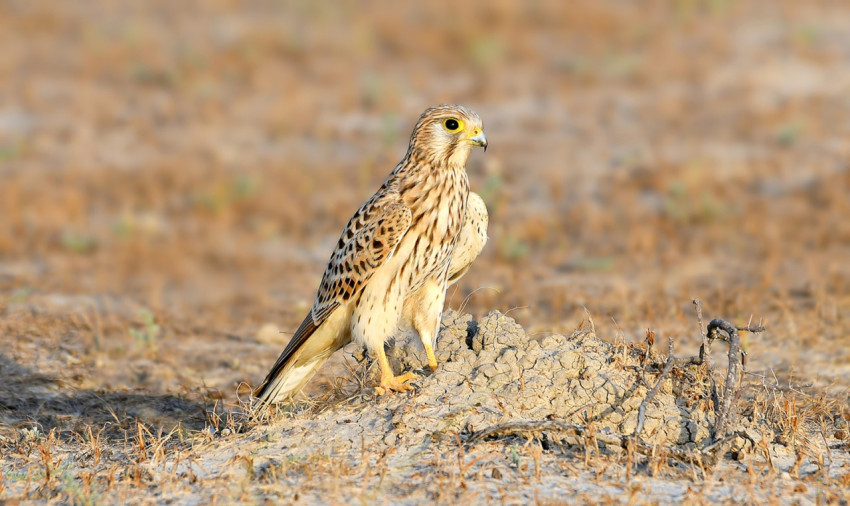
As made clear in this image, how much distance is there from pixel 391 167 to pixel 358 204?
113cm

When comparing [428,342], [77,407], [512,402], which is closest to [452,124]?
[428,342]

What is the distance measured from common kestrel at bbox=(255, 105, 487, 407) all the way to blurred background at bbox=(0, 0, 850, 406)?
1120 millimetres

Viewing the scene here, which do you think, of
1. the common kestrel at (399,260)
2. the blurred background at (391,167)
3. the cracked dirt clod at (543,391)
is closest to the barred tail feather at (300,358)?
the common kestrel at (399,260)

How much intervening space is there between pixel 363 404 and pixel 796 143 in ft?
29.9

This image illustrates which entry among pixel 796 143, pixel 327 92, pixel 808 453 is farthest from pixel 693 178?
pixel 808 453

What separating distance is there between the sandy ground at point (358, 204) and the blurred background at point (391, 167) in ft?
0.15

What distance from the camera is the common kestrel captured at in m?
5.42

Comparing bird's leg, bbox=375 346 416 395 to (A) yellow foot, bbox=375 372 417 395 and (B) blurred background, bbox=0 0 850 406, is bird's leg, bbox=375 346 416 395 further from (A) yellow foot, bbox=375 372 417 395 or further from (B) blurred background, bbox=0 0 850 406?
(B) blurred background, bbox=0 0 850 406

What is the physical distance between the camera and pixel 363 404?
17.3ft

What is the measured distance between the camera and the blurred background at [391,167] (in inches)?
328

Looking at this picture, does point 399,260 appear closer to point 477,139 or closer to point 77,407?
point 477,139

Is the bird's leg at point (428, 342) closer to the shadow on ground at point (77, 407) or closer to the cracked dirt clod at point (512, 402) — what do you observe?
the cracked dirt clod at point (512, 402)

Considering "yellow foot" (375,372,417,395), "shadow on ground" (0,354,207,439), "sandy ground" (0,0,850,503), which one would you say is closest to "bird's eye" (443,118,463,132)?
"sandy ground" (0,0,850,503)

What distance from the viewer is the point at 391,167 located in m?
13.1
